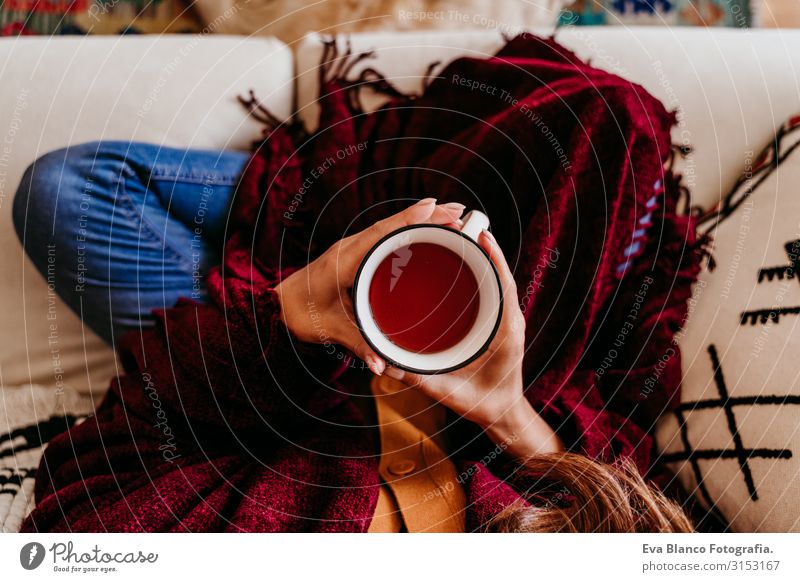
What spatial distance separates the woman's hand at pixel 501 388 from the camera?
343mm

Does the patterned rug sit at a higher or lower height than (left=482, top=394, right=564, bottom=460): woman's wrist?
lower

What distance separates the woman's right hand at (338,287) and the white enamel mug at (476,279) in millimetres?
11

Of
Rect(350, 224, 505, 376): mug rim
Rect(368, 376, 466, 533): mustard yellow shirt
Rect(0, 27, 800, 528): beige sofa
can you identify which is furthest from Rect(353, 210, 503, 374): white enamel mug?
Rect(0, 27, 800, 528): beige sofa

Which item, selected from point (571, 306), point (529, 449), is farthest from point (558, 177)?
point (529, 449)

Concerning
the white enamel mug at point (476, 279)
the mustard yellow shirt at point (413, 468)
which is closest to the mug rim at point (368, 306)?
the white enamel mug at point (476, 279)

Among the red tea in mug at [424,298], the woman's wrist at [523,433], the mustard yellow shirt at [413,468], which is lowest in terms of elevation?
the mustard yellow shirt at [413,468]

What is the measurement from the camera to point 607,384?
1.39 feet

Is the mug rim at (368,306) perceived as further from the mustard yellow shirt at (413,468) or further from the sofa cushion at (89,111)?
the sofa cushion at (89,111)

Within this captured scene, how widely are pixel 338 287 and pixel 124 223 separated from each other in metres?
0.21

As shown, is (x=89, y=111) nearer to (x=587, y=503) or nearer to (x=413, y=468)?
(x=413, y=468)

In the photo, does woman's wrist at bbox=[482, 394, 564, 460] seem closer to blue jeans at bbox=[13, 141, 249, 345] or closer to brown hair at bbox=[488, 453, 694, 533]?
brown hair at bbox=[488, 453, 694, 533]

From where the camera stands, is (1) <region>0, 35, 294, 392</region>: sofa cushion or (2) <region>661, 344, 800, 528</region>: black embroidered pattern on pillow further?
(1) <region>0, 35, 294, 392</region>: sofa cushion

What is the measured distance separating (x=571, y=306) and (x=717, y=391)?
4.7 inches

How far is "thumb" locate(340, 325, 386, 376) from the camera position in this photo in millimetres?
327
